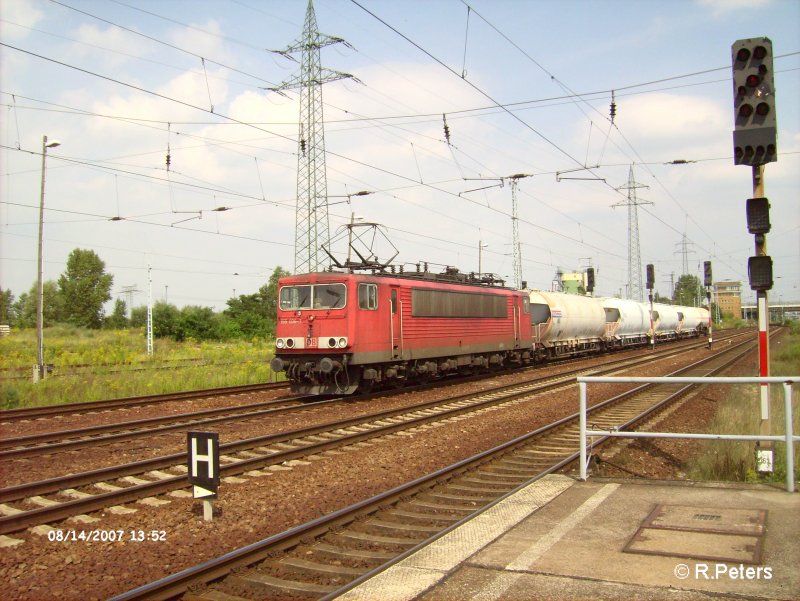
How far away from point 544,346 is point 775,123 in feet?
77.8

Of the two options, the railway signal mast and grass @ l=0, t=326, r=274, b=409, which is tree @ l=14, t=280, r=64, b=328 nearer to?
grass @ l=0, t=326, r=274, b=409

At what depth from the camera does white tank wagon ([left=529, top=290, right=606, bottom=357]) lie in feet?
103

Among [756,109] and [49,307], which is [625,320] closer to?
[756,109]

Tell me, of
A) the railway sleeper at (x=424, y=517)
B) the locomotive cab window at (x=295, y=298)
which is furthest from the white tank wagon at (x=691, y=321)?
the railway sleeper at (x=424, y=517)

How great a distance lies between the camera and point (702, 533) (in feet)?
18.4

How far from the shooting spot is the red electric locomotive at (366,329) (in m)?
17.1

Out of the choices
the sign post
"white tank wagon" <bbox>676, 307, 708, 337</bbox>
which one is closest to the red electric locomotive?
the sign post

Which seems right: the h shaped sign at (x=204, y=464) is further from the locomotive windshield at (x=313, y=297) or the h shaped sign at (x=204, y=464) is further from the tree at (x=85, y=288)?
the tree at (x=85, y=288)

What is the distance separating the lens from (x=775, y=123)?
809 cm

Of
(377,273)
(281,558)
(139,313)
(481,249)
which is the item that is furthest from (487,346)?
(139,313)

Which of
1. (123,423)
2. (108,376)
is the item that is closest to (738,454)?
(123,423)

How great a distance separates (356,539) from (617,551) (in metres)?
2.43

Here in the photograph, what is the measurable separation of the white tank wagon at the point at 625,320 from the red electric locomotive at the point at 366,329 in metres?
21.6

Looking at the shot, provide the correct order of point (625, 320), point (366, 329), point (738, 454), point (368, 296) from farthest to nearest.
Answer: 1. point (625, 320)
2. point (368, 296)
3. point (366, 329)
4. point (738, 454)
